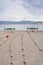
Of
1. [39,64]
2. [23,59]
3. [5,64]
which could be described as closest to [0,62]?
[5,64]

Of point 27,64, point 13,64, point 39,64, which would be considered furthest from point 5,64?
point 39,64

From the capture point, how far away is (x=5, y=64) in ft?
17.0

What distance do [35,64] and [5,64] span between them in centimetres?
86

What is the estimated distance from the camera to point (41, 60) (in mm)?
5629

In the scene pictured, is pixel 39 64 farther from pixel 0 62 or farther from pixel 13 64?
pixel 0 62

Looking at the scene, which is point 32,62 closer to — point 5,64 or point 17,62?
point 17,62

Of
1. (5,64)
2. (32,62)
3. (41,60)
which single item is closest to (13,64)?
(5,64)

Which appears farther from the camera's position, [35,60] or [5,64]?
[35,60]

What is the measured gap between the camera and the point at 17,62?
541cm

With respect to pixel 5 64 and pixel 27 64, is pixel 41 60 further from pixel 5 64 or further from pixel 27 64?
pixel 5 64

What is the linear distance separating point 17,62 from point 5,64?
1.33 ft

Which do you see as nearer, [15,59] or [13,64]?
[13,64]

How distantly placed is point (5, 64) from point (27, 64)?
634mm

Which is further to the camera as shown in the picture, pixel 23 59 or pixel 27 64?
pixel 23 59
